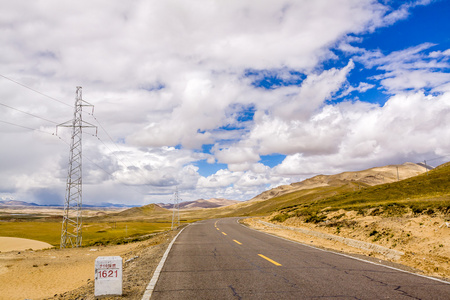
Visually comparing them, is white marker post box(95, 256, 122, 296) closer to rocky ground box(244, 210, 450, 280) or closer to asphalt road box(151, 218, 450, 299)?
asphalt road box(151, 218, 450, 299)

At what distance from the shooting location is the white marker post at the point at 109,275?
732cm

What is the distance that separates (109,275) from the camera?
738cm

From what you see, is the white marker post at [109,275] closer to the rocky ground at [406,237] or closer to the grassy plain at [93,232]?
the rocky ground at [406,237]

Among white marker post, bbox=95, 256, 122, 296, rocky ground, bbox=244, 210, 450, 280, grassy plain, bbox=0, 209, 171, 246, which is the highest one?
white marker post, bbox=95, 256, 122, 296

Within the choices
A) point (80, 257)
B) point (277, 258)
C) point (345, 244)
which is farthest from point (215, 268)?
point (80, 257)

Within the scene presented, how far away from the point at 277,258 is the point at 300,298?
Result: 19.9 feet

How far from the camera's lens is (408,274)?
10055mm

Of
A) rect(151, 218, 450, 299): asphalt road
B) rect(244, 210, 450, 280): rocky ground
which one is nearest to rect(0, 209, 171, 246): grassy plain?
rect(244, 210, 450, 280): rocky ground

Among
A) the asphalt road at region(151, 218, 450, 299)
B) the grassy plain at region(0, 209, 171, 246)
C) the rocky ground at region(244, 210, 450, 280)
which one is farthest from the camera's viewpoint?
the grassy plain at region(0, 209, 171, 246)

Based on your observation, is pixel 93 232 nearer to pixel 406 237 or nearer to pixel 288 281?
pixel 406 237

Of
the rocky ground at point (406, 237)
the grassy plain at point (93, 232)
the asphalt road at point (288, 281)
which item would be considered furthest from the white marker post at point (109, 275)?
the grassy plain at point (93, 232)

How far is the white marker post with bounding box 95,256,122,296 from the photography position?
24.0ft

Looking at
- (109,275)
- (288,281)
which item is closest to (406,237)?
(288,281)

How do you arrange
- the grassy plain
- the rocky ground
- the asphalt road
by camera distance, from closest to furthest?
the asphalt road → the rocky ground → the grassy plain
